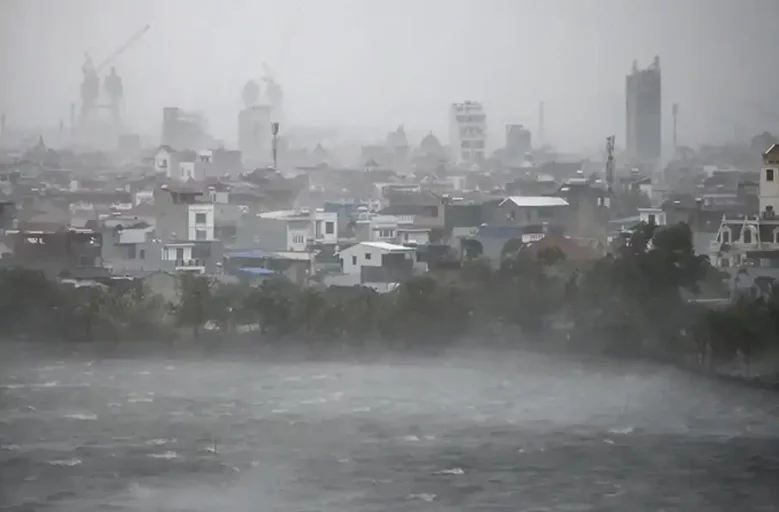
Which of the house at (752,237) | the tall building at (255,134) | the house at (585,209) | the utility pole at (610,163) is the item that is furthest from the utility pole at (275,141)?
the house at (752,237)

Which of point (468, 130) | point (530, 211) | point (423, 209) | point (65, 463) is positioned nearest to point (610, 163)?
point (530, 211)

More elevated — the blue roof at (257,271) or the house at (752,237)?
the house at (752,237)

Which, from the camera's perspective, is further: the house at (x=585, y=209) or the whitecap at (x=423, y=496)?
the house at (x=585, y=209)

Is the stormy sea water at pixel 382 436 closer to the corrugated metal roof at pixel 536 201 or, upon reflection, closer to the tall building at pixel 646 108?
the corrugated metal roof at pixel 536 201

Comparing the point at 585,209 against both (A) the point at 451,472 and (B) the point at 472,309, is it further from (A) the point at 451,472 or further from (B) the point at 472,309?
(A) the point at 451,472

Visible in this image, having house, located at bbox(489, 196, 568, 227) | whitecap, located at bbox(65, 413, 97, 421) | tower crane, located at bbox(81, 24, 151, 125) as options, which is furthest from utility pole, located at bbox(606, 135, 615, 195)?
whitecap, located at bbox(65, 413, 97, 421)

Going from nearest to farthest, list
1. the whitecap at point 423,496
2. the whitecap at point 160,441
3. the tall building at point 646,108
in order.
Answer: the whitecap at point 423,496 → the whitecap at point 160,441 → the tall building at point 646,108
